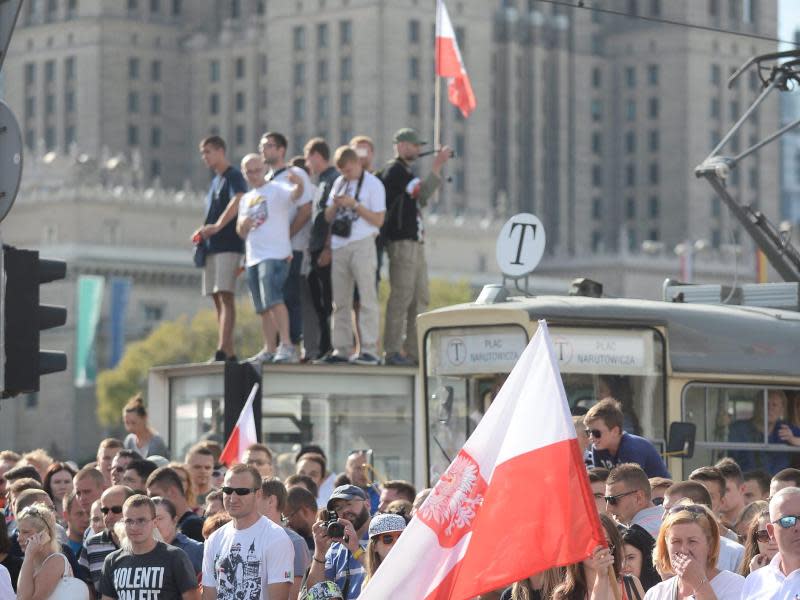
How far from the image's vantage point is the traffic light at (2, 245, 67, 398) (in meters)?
11.2

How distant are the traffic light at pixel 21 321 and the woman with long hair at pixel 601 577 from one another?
276cm

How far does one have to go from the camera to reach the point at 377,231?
19938mm

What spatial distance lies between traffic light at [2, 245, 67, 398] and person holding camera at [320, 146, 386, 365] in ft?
26.6

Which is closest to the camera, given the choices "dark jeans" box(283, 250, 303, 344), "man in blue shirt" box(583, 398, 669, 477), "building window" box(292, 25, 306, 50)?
"man in blue shirt" box(583, 398, 669, 477)

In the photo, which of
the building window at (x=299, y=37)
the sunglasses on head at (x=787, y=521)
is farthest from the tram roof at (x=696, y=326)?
the building window at (x=299, y=37)

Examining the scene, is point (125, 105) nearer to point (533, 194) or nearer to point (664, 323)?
point (533, 194)

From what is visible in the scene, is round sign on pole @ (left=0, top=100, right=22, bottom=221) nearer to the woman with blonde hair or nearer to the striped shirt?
the woman with blonde hair

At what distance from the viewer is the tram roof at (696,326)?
17109 millimetres

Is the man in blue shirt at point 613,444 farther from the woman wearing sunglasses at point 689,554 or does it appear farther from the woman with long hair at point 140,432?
the woman with long hair at point 140,432

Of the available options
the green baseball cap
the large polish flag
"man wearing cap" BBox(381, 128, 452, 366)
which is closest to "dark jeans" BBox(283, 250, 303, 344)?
"man wearing cap" BBox(381, 128, 452, 366)

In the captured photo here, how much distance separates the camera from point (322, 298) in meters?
21.0

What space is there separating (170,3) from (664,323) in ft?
392

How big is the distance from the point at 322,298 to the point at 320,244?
831 millimetres

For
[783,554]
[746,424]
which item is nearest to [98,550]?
[783,554]
